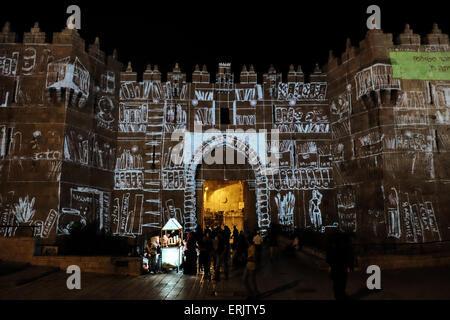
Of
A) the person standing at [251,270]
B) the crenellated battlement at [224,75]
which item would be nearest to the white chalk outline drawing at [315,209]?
the crenellated battlement at [224,75]

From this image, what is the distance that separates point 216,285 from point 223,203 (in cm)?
2048

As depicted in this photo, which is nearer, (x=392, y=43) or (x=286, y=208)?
(x=392, y=43)

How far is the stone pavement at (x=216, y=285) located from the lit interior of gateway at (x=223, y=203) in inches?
637

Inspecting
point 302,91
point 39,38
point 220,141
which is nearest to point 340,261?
point 220,141

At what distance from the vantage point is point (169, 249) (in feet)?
44.6

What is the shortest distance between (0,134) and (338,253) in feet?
61.9

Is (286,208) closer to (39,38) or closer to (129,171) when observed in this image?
(129,171)

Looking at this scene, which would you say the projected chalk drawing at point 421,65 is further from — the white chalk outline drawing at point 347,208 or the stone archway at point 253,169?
the stone archway at point 253,169

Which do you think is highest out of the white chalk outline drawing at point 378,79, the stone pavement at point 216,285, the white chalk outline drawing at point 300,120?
the white chalk outline drawing at point 378,79

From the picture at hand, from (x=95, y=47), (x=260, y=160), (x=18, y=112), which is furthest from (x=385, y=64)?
(x=18, y=112)

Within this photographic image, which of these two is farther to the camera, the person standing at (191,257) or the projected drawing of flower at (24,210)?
the projected drawing of flower at (24,210)

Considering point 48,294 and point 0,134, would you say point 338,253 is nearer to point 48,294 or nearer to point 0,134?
point 48,294

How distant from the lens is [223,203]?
31.2 m

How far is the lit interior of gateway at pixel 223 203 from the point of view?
97.1 feet
